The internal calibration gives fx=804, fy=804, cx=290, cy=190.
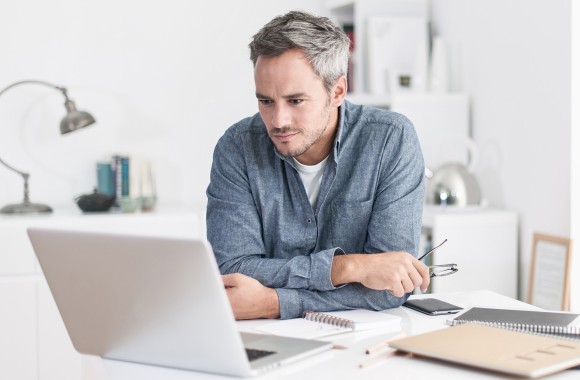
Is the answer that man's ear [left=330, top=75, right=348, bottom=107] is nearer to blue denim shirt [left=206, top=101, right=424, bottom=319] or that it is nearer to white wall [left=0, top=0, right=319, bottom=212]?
blue denim shirt [left=206, top=101, right=424, bottom=319]

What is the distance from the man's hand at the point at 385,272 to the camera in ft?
5.23

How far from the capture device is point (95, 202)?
3.24 metres

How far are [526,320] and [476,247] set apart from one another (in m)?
1.73

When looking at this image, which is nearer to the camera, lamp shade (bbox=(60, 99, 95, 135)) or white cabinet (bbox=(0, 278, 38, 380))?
white cabinet (bbox=(0, 278, 38, 380))

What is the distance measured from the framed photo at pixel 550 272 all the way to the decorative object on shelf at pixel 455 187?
12.2 inches

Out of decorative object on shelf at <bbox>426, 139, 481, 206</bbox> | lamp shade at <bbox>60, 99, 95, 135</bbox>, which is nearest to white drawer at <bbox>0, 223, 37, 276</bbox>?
lamp shade at <bbox>60, 99, 95, 135</bbox>

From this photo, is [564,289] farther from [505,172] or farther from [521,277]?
[505,172]

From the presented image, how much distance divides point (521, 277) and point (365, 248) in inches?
60.8

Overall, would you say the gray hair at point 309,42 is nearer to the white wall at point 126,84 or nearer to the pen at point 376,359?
the pen at point 376,359

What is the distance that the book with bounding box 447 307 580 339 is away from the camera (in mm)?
1342

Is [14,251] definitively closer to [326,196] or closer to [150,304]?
[326,196]

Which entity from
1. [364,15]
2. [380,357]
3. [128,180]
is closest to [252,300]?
[380,357]

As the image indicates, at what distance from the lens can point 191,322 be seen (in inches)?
44.6

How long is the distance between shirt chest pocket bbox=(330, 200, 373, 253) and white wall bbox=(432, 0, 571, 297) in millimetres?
1217
